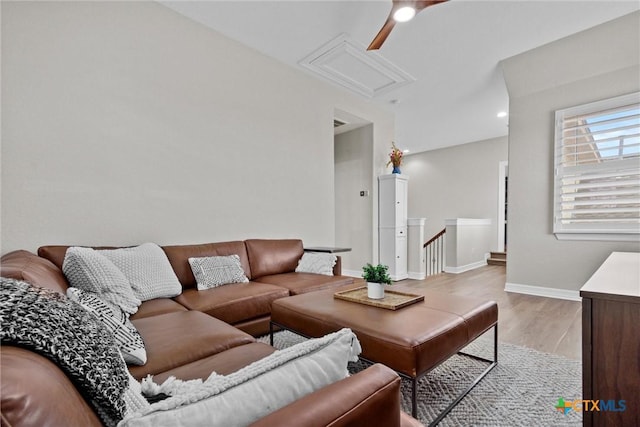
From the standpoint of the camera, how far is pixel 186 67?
9.30ft

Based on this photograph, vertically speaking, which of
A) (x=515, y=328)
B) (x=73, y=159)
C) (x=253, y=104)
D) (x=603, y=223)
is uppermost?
(x=253, y=104)

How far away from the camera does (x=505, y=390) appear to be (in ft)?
5.35

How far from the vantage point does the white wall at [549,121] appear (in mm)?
3074

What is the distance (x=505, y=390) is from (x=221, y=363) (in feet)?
5.08

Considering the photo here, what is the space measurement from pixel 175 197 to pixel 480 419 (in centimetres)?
276

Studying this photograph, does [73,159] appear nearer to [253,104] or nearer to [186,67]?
[186,67]

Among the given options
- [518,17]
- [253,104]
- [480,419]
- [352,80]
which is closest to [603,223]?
[518,17]

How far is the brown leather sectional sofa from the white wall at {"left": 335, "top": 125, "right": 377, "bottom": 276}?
6.18ft

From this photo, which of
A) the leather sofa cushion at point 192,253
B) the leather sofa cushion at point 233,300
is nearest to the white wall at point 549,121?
the leather sofa cushion at point 233,300

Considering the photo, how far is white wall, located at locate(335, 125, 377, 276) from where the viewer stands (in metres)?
4.97

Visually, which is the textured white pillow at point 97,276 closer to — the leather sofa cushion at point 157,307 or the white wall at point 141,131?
the leather sofa cushion at point 157,307

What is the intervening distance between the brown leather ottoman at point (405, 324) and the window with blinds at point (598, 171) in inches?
97.6

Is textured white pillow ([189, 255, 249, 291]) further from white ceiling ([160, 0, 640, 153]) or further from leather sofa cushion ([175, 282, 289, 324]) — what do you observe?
white ceiling ([160, 0, 640, 153])

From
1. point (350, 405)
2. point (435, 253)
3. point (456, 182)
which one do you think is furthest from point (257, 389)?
point (456, 182)
